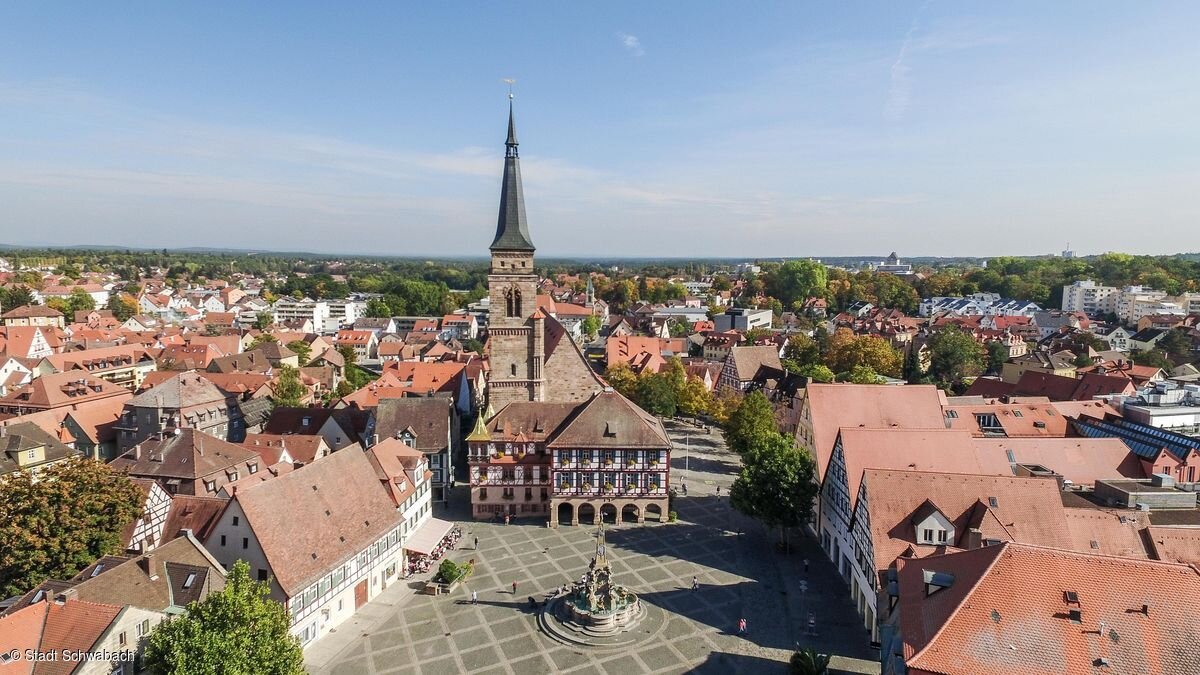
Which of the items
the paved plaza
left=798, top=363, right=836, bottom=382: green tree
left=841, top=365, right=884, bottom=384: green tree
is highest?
left=841, top=365, right=884, bottom=384: green tree

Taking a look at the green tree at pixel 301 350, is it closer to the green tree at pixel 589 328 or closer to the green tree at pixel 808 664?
the green tree at pixel 589 328

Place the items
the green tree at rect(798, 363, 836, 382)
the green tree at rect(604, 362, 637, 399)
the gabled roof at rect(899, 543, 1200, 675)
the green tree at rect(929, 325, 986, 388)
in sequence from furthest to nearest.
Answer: the green tree at rect(929, 325, 986, 388)
the green tree at rect(798, 363, 836, 382)
the green tree at rect(604, 362, 637, 399)
the gabled roof at rect(899, 543, 1200, 675)

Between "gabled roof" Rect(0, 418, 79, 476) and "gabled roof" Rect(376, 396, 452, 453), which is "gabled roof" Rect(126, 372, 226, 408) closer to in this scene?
"gabled roof" Rect(0, 418, 79, 476)

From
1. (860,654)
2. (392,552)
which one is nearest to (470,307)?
(392,552)

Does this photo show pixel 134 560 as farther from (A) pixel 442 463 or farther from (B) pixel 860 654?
(B) pixel 860 654

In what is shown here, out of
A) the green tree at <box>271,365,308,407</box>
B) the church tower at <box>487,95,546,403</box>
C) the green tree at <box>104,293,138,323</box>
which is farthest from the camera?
the green tree at <box>104,293,138,323</box>

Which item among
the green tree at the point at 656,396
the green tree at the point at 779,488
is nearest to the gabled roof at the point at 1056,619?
the green tree at the point at 779,488

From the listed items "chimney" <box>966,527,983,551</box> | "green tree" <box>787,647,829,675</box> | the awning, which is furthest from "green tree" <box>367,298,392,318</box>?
"chimney" <box>966,527,983,551</box>

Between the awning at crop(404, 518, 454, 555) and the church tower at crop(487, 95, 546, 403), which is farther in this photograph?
the church tower at crop(487, 95, 546, 403)
